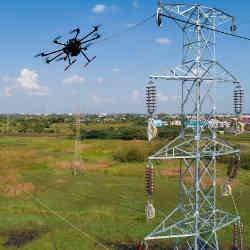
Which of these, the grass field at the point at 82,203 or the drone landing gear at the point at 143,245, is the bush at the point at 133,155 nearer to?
the grass field at the point at 82,203

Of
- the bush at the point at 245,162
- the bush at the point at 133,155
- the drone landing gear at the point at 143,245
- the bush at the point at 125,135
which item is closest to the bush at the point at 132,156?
the bush at the point at 133,155

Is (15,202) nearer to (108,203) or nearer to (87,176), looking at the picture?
(108,203)

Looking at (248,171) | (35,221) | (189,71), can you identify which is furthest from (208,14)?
(248,171)

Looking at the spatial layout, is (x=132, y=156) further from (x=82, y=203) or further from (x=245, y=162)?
(x=82, y=203)

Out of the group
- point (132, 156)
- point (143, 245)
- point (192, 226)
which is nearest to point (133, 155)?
point (132, 156)

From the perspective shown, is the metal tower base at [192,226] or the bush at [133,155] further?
the bush at [133,155]

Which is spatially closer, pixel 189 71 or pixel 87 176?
pixel 189 71

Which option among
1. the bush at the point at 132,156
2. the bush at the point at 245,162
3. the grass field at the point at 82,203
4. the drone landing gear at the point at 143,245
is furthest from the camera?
the bush at the point at 132,156

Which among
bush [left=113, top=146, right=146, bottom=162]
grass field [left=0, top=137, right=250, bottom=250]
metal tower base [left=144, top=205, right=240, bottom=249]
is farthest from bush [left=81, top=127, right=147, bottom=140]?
metal tower base [left=144, top=205, right=240, bottom=249]

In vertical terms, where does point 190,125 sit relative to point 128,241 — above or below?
above

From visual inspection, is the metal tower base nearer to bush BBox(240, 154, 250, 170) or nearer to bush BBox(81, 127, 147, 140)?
bush BBox(240, 154, 250, 170)
